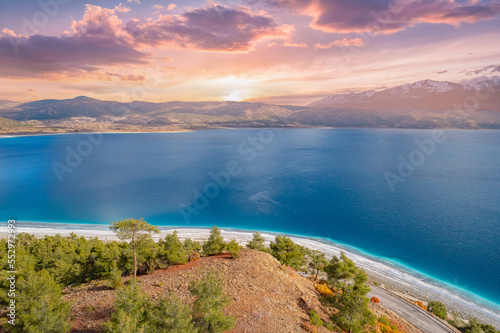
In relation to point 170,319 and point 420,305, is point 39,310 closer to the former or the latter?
point 170,319

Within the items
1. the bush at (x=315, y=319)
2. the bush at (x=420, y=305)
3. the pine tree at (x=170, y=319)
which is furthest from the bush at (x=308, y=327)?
the bush at (x=420, y=305)

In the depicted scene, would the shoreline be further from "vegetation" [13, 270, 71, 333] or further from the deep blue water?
"vegetation" [13, 270, 71, 333]

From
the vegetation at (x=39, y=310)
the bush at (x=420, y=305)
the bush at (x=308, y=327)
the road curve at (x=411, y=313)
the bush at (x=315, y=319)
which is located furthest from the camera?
the bush at (x=420, y=305)

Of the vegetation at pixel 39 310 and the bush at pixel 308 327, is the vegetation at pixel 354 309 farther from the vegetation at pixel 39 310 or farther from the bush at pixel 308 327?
the vegetation at pixel 39 310

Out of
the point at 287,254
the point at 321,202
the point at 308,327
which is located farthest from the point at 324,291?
the point at 321,202

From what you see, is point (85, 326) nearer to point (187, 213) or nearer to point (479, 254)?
point (187, 213)

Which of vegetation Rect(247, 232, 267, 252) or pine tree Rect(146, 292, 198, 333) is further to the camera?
vegetation Rect(247, 232, 267, 252)

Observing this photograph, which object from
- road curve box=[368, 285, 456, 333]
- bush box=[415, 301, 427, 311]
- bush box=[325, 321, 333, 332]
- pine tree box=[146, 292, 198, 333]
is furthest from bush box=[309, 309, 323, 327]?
bush box=[415, 301, 427, 311]
